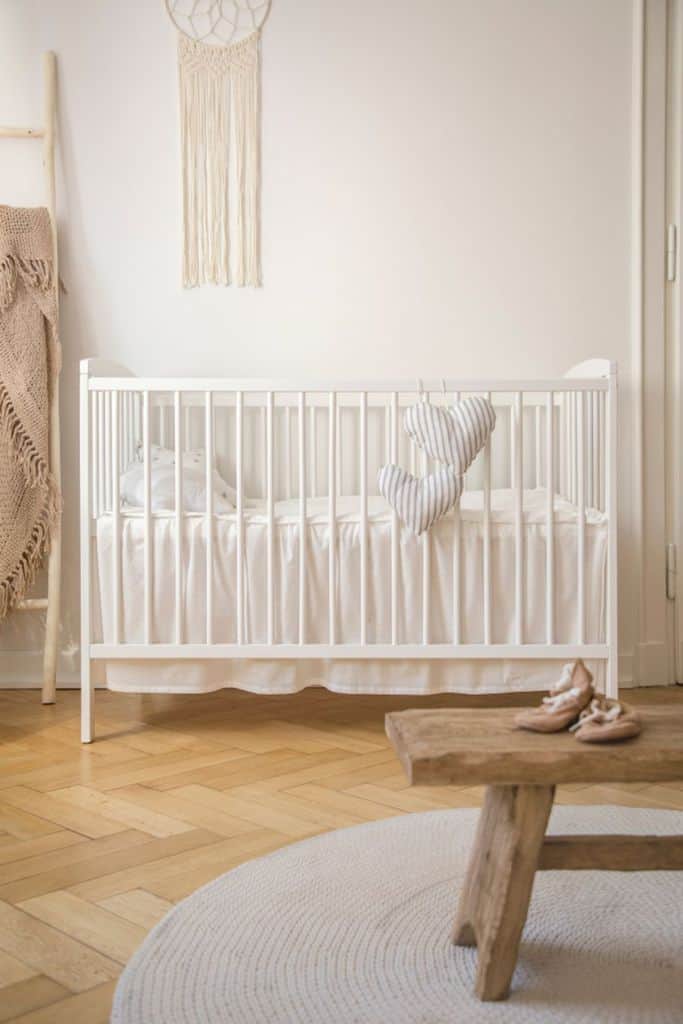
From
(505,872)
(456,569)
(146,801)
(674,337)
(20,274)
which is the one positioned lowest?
(146,801)

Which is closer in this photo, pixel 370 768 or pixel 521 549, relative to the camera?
pixel 370 768

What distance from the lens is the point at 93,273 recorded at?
9.57ft

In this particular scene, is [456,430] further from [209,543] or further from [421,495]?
[209,543]

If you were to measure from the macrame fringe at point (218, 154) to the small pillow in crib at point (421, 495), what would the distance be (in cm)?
95

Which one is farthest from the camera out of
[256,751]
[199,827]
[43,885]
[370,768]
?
[256,751]

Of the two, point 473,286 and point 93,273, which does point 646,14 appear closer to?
point 473,286

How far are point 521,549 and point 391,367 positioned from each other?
84 centimetres

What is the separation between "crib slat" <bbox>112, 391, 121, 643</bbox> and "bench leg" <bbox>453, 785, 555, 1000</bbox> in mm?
1289

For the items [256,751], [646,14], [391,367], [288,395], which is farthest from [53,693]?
[646,14]

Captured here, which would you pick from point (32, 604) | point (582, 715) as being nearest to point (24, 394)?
point (32, 604)

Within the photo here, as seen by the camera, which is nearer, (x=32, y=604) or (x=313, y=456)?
(x=32, y=604)

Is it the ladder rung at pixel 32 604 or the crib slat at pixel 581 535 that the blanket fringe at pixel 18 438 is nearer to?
the ladder rung at pixel 32 604

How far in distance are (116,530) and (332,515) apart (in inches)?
18.3

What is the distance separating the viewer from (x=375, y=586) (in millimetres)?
2338
